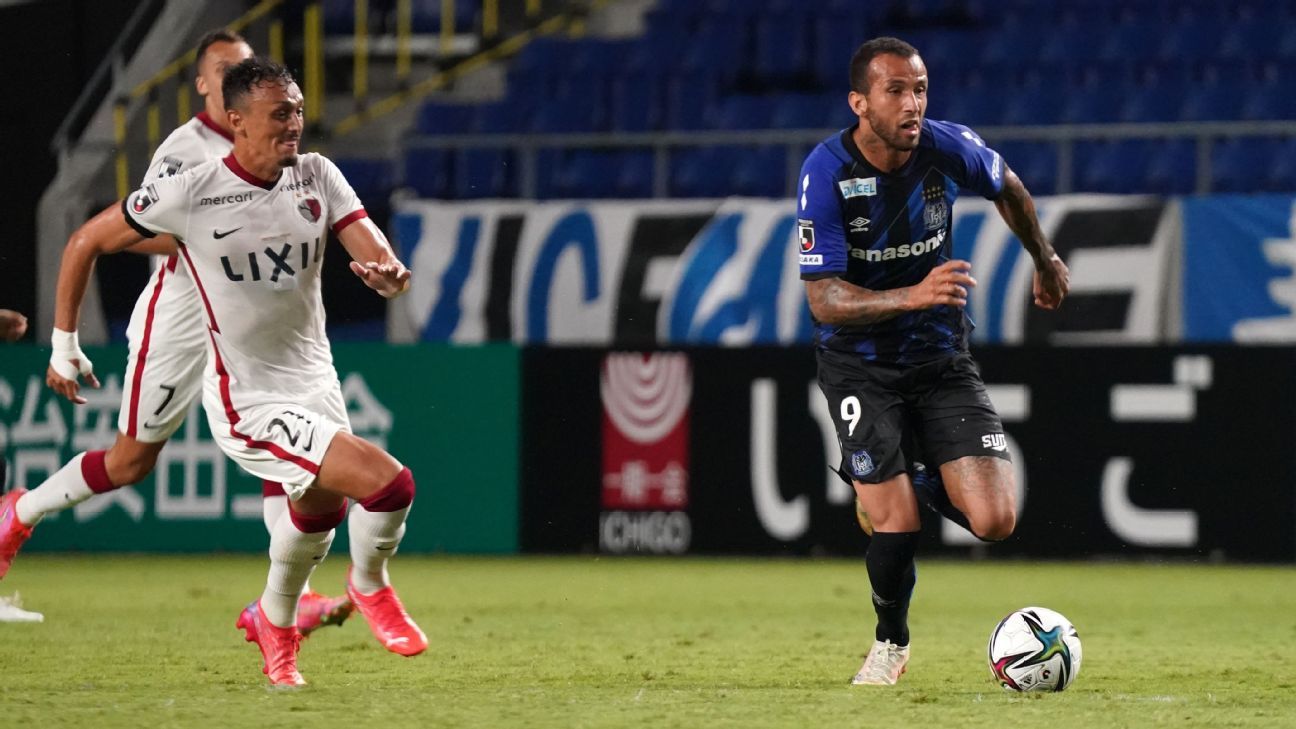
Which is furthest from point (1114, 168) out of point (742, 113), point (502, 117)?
point (502, 117)

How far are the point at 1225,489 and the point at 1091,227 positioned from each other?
183 cm

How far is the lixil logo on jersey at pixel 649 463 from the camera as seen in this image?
12.5 meters

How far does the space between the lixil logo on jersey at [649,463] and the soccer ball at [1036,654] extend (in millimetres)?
6333

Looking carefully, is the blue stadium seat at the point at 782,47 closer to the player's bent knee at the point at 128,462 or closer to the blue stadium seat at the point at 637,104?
the blue stadium seat at the point at 637,104

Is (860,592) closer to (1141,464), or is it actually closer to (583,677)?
(1141,464)

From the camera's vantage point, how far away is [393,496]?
6418 millimetres

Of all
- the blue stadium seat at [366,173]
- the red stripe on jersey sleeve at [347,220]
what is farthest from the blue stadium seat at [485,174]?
the red stripe on jersey sleeve at [347,220]

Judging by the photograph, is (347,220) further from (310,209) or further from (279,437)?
(279,437)

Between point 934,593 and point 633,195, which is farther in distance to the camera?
point 633,195

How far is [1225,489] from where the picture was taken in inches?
463

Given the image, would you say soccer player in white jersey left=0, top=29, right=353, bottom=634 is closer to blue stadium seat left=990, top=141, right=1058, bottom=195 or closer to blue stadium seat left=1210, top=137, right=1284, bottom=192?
blue stadium seat left=990, top=141, right=1058, bottom=195

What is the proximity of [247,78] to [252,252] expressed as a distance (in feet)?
1.78

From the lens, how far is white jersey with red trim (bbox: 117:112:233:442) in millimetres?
7648

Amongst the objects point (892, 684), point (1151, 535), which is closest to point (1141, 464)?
point (1151, 535)
